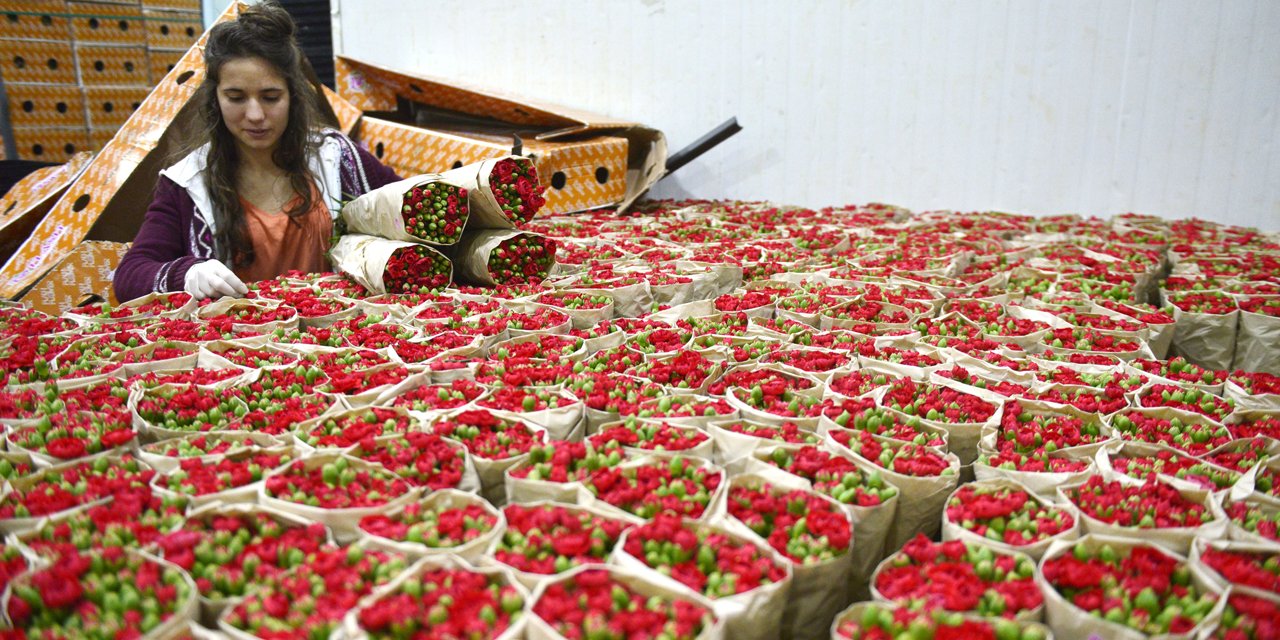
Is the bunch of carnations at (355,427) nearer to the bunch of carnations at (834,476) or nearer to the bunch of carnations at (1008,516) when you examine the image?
the bunch of carnations at (834,476)

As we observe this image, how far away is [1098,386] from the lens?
2049 millimetres

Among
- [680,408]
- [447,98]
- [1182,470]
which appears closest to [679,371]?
[680,408]

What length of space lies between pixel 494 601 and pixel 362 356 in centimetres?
123

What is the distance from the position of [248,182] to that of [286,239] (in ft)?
0.94

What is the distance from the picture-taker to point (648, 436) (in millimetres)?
1655

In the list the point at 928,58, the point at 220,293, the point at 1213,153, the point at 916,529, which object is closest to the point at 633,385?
the point at 916,529

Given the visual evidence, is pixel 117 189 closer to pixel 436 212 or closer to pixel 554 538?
pixel 436 212

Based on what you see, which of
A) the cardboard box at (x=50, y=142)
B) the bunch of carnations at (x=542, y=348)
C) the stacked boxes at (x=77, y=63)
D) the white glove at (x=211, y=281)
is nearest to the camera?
the bunch of carnations at (x=542, y=348)

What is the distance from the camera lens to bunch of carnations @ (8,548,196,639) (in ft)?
3.37

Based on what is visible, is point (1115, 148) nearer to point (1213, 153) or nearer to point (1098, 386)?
point (1213, 153)

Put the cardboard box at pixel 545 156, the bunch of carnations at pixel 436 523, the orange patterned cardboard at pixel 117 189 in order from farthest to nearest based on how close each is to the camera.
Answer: the cardboard box at pixel 545 156, the orange patterned cardboard at pixel 117 189, the bunch of carnations at pixel 436 523

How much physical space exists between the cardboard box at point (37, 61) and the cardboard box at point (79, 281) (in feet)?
11.7

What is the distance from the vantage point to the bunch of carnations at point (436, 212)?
9.77 ft

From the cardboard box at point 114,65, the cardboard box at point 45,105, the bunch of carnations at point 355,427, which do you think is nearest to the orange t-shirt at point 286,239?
the bunch of carnations at point 355,427
